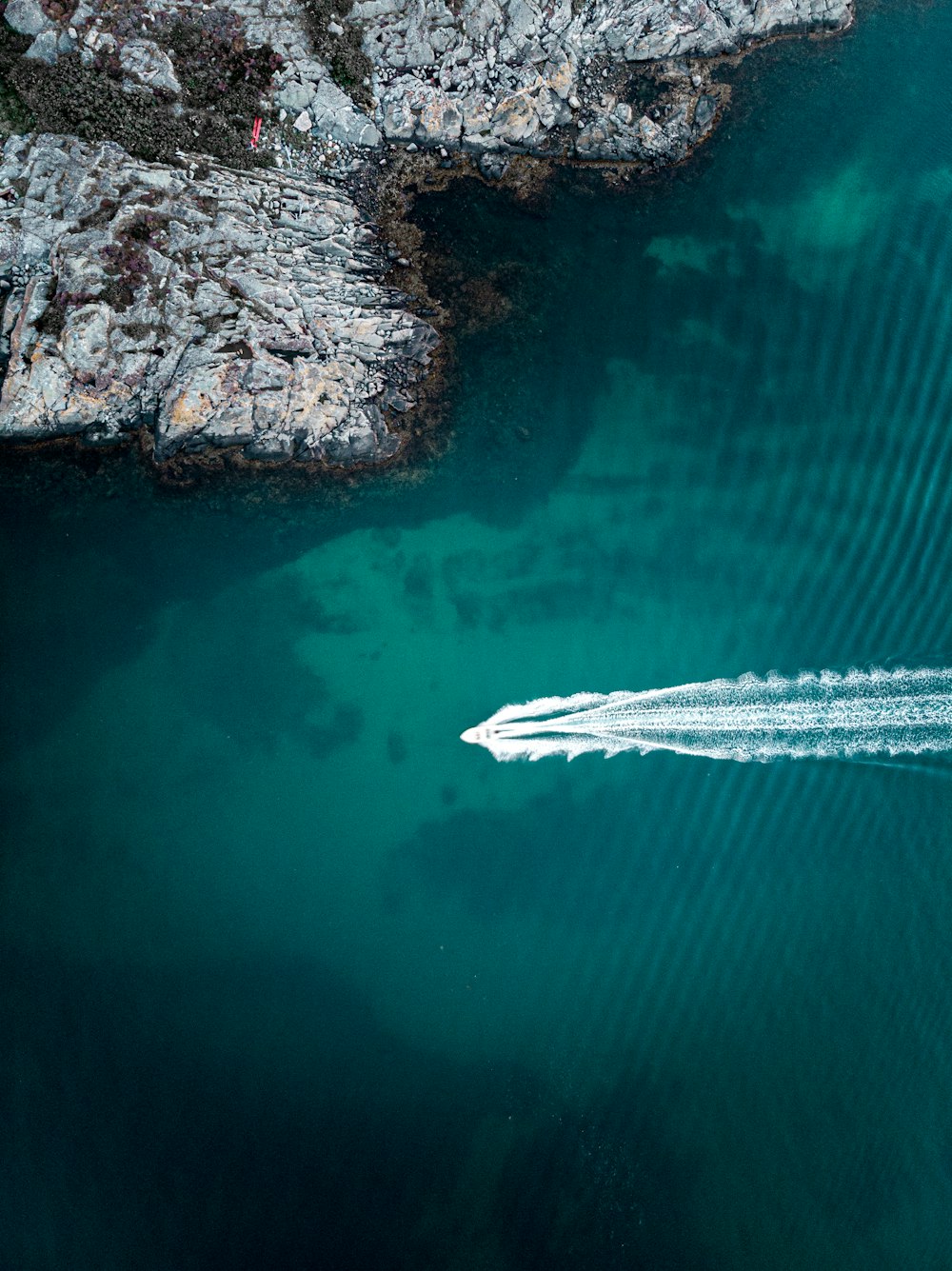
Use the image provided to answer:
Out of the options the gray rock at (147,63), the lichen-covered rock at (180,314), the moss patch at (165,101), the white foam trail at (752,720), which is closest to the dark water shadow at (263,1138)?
the white foam trail at (752,720)

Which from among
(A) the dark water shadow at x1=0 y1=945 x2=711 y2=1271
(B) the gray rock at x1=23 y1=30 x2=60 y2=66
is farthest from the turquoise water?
(B) the gray rock at x1=23 y1=30 x2=60 y2=66

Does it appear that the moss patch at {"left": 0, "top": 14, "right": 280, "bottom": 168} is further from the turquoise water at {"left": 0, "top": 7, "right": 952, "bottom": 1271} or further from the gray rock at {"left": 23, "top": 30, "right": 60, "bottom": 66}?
the turquoise water at {"left": 0, "top": 7, "right": 952, "bottom": 1271}

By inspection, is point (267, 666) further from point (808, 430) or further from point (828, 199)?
point (828, 199)

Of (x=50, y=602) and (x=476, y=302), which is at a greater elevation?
(x=476, y=302)

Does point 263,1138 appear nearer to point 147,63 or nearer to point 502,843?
point 502,843

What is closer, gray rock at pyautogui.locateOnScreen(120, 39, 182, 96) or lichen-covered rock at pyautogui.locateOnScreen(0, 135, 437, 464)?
lichen-covered rock at pyautogui.locateOnScreen(0, 135, 437, 464)

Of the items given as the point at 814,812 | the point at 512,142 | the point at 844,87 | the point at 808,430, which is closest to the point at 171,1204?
the point at 814,812
